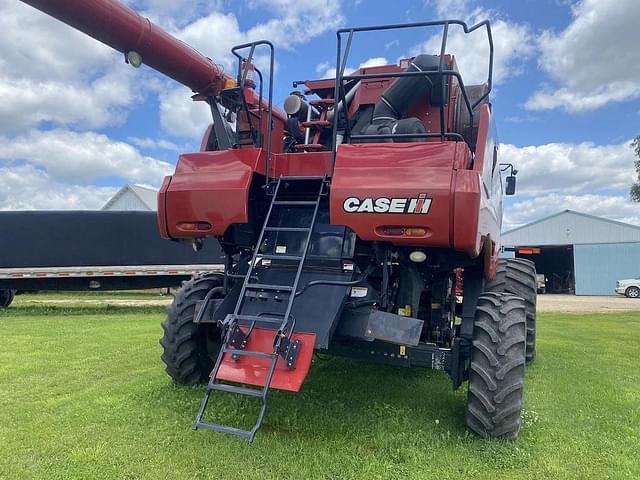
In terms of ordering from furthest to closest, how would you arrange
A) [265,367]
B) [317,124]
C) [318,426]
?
[317,124], [318,426], [265,367]

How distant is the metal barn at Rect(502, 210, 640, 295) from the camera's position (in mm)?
30422

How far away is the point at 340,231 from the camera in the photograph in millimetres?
4418

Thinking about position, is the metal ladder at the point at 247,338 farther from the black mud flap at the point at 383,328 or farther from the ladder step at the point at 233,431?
the black mud flap at the point at 383,328

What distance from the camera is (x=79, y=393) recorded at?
16.1 ft

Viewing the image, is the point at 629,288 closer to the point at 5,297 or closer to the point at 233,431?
the point at 5,297

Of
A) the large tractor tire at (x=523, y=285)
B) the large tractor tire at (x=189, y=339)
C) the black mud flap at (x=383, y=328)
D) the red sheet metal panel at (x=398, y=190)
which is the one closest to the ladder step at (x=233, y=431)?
the black mud flap at (x=383, y=328)

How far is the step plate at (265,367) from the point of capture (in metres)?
3.45

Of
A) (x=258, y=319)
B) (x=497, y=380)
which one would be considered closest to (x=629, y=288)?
(x=497, y=380)

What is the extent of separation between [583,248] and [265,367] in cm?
3221

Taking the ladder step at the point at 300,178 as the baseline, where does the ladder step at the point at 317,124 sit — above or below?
above

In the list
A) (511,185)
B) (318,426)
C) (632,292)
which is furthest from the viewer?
(632,292)

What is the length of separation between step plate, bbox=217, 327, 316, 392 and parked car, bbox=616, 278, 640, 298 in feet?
93.6

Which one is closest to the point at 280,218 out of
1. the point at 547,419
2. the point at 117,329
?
the point at 547,419

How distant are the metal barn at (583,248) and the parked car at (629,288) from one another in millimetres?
2988
